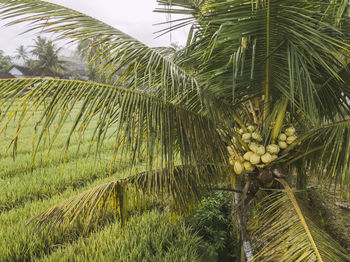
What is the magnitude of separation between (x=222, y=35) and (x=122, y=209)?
48.7 inches

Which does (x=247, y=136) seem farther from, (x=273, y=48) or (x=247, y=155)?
(x=273, y=48)

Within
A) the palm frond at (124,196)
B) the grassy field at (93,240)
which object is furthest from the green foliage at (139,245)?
the palm frond at (124,196)

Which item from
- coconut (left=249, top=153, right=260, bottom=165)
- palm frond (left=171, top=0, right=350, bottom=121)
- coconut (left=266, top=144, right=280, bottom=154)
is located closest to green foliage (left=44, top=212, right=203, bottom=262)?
coconut (left=249, top=153, right=260, bottom=165)

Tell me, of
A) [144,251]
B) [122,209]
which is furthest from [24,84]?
[144,251]

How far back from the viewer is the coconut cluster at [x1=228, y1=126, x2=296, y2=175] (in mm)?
1381

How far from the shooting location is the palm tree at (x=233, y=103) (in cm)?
101

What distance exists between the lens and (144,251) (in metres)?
1.96

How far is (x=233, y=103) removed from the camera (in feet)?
4.66

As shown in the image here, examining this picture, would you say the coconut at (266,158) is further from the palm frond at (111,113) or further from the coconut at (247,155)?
the palm frond at (111,113)

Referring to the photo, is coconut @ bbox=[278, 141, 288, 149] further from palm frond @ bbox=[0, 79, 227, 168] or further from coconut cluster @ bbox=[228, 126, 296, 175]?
palm frond @ bbox=[0, 79, 227, 168]

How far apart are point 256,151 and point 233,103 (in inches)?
14.0

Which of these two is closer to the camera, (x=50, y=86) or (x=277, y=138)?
(x=50, y=86)

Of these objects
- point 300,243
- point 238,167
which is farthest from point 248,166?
point 300,243

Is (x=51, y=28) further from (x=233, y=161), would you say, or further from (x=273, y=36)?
(x=233, y=161)
